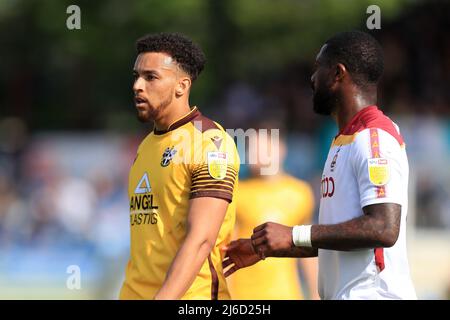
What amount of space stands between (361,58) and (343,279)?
1288 millimetres

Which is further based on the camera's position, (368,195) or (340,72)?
(340,72)

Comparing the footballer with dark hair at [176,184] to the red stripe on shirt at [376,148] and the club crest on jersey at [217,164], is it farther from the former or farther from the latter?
the red stripe on shirt at [376,148]

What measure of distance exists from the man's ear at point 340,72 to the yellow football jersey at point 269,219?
383 centimetres

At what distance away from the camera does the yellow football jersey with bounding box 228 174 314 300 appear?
1003 cm

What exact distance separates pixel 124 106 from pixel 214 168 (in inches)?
643

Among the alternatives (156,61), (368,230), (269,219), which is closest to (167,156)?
(156,61)

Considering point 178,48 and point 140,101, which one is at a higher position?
point 178,48

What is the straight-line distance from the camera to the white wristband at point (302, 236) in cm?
595

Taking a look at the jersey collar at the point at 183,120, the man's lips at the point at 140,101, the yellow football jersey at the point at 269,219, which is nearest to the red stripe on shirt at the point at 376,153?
the jersey collar at the point at 183,120

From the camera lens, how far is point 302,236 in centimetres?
596

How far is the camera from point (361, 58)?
627 cm

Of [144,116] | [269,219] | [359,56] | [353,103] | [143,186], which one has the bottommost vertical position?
[143,186]

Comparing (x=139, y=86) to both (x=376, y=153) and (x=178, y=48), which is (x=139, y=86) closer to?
(x=178, y=48)
